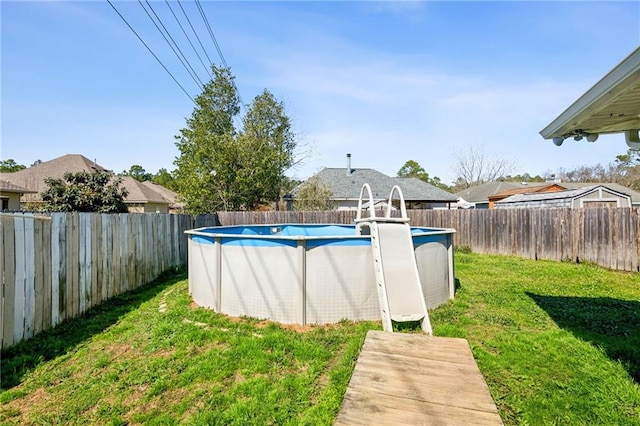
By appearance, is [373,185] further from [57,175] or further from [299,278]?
[57,175]

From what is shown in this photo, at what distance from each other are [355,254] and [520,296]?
130 inches

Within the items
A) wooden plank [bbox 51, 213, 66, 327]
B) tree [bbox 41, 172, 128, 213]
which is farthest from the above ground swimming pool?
tree [bbox 41, 172, 128, 213]

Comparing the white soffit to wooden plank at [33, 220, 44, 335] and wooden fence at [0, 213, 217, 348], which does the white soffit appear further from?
wooden plank at [33, 220, 44, 335]

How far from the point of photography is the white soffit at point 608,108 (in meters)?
2.18

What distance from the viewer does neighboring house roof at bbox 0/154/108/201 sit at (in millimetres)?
19484

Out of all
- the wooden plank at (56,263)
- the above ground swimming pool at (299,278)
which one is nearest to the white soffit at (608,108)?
the above ground swimming pool at (299,278)

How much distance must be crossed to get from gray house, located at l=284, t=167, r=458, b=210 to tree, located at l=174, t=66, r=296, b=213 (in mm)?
3285

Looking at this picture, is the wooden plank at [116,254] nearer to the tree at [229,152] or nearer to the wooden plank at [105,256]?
the wooden plank at [105,256]

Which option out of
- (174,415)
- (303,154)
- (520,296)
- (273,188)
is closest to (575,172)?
(303,154)

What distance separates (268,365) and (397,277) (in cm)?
183

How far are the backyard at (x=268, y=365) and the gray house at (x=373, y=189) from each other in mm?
16150

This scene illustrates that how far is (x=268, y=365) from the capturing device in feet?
10.2

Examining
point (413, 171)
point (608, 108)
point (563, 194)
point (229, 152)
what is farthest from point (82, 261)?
point (413, 171)

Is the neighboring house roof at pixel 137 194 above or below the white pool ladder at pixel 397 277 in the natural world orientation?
above
